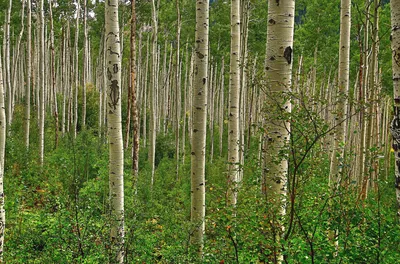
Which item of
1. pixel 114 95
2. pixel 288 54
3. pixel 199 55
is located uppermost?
pixel 199 55

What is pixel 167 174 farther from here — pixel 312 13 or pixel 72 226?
pixel 312 13

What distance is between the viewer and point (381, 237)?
9.21 feet

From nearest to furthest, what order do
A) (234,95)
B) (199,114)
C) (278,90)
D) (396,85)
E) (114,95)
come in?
(396,85) → (278,90) → (114,95) → (199,114) → (234,95)

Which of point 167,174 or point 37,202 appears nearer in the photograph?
point 37,202

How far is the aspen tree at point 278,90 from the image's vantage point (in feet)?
9.75

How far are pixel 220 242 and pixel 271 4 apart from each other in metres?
2.32

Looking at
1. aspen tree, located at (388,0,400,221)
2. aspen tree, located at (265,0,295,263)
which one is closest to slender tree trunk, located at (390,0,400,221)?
aspen tree, located at (388,0,400,221)

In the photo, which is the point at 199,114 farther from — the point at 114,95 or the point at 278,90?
the point at 278,90

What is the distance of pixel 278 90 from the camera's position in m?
3.06

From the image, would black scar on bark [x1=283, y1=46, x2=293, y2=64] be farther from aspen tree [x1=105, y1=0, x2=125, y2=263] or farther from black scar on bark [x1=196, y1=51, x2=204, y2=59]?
aspen tree [x1=105, y1=0, x2=125, y2=263]

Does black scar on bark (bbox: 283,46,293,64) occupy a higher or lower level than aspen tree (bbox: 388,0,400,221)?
higher

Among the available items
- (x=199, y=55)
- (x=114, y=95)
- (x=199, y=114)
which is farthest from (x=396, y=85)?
(x=114, y=95)

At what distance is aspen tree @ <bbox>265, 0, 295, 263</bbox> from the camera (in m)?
2.97

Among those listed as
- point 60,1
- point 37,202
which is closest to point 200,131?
point 37,202
